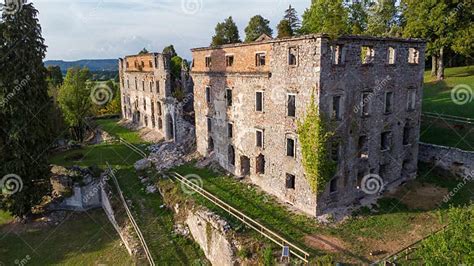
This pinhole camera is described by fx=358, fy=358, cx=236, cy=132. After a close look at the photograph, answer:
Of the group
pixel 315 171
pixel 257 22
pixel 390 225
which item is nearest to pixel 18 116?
pixel 315 171

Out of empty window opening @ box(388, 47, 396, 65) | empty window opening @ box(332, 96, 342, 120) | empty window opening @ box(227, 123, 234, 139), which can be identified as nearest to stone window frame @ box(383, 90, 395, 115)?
empty window opening @ box(388, 47, 396, 65)

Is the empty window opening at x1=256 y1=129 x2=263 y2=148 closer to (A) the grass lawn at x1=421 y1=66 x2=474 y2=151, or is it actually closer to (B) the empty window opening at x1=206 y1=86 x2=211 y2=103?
(B) the empty window opening at x1=206 y1=86 x2=211 y2=103

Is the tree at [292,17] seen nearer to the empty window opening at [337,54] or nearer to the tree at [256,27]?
the tree at [256,27]

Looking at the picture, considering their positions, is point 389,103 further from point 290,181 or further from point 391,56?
point 290,181

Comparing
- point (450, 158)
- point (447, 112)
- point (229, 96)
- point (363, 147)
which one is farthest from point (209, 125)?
point (447, 112)

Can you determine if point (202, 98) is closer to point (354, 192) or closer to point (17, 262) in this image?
point (354, 192)
